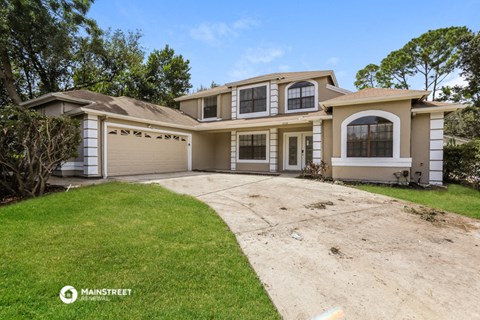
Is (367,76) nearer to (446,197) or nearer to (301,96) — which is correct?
(301,96)

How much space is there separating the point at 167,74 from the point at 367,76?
22.5m

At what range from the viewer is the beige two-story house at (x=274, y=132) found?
9.33 m

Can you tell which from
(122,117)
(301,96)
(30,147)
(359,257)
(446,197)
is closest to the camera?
(359,257)

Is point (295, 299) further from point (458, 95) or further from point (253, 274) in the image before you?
point (458, 95)

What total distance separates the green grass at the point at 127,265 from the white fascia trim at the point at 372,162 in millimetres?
7106

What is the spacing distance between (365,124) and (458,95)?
1803cm

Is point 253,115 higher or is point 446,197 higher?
point 253,115

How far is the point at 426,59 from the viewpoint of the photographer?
22938 millimetres

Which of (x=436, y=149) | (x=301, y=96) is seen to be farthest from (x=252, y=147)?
(x=436, y=149)

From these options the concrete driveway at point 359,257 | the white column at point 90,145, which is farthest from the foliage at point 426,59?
the white column at point 90,145

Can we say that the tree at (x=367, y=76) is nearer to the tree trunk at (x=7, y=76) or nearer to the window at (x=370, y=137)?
the window at (x=370, y=137)

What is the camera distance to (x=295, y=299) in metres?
2.58

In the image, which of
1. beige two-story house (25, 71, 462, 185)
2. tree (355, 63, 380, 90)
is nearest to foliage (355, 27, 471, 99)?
tree (355, 63, 380, 90)

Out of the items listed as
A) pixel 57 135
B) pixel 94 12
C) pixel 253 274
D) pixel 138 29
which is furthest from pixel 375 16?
pixel 138 29
